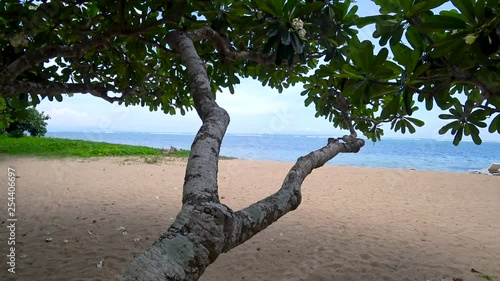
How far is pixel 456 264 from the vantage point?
3410 mm

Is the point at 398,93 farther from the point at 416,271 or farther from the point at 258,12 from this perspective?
the point at 416,271

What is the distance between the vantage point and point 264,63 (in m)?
2.18

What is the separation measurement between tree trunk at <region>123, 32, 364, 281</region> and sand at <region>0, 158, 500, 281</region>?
6.95ft

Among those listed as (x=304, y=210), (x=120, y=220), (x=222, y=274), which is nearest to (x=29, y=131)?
(x=120, y=220)

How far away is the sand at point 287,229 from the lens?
3035mm

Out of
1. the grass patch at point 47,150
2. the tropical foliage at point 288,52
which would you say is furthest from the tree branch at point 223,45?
the grass patch at point 47,150

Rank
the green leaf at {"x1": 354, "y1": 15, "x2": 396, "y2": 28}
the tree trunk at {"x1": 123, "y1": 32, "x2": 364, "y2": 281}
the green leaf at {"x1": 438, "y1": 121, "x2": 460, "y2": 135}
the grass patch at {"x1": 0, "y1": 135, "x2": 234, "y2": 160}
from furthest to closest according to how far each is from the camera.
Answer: the grass patch at {"x1": 0, "y1": 135, "x2": 234, "y2": 160}
the green leaf at {"x1": 438, "y1": 121, "x2": 460, "y2": 135}
the green leaf at {"x1": 354, "y1": 15, "x2": 396, "y2": 28}
the tree trunk at {"x1": 123, "y1": 32, "x2": 364, "y2": 281}

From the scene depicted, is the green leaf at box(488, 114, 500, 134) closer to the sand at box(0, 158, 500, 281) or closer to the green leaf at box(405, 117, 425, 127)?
the green leaf at box(405, 117, 425, 127)

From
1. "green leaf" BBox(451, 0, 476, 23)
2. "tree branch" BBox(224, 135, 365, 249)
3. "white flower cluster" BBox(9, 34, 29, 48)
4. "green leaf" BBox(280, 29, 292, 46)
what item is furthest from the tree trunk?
"white flower cluster" BBox(9, 34, 29, 48)

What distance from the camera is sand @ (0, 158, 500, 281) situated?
3035 millimetres

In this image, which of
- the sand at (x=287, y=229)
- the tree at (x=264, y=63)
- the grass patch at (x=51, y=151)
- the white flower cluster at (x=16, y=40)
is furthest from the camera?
the grass patch at (x=51, y=151)

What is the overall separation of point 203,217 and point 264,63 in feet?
5.41

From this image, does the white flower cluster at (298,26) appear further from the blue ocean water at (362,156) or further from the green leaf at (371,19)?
the blue ocean water at (362,156)

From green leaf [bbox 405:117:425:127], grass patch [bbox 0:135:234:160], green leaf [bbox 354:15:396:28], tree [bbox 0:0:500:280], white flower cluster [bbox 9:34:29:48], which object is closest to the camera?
tree [bbox 0:0:500:280]
